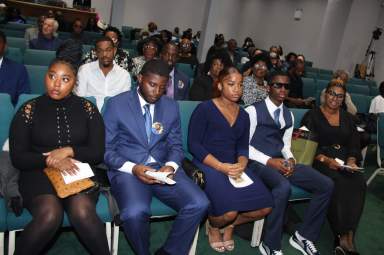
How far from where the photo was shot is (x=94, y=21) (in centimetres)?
1031

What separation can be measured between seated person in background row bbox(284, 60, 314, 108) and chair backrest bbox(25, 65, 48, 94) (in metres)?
3.32

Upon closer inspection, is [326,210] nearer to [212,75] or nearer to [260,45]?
[212,75]

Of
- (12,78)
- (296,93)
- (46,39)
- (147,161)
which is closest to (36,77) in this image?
(12,78)

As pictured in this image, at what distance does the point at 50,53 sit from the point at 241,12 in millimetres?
14664

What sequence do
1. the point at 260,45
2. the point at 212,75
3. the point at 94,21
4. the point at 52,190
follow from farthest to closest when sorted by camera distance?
1. the point at 260,45
2. the point at 94,21
3. the point at 212,75
4. the point at 52,190

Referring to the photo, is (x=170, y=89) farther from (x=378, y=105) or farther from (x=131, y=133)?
(x=378, y=105)

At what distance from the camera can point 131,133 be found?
2.49m

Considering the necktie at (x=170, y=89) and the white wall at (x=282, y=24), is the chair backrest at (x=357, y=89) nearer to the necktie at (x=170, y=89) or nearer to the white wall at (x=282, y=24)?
the necktie at (x=170, y=89)

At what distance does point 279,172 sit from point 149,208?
48.9 inches

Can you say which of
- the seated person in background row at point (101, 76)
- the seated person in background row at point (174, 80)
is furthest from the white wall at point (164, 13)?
the seated person in background row at point (101, 76)

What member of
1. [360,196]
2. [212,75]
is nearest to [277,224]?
[360,196]

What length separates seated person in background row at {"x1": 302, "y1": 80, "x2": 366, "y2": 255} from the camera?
3002mm

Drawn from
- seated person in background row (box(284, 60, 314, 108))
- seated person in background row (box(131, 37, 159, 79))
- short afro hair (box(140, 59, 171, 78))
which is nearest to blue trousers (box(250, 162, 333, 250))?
short afro hair (box(140, 59, 171, 78))

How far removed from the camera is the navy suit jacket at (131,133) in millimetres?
2486
